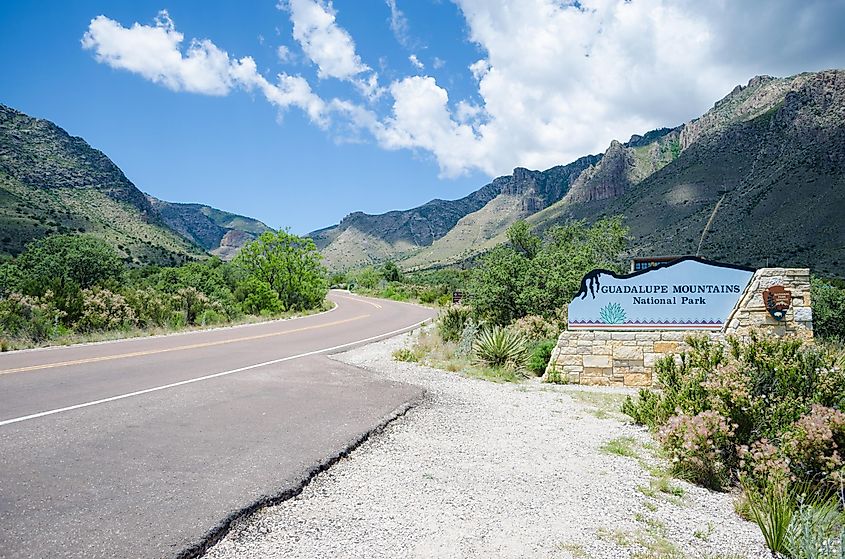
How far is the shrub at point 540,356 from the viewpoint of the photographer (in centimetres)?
1320

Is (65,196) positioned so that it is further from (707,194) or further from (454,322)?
(707,194)

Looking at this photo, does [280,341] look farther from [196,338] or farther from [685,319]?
[685,319]

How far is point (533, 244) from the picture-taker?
3475 cm

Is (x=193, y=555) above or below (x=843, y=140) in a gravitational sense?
below

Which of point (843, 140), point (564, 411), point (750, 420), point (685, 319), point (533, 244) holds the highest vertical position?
point (843, 140)

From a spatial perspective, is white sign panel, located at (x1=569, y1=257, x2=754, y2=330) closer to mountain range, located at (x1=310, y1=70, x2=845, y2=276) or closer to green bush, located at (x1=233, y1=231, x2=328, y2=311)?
green bush, located at (x1=233, y1=231, x2=328, y2=311)

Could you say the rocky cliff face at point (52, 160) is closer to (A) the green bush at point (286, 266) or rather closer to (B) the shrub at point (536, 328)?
(A) the green bush at point (286, 266)

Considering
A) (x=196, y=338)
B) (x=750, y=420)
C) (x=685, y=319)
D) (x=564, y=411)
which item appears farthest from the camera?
(x=196, y=338)

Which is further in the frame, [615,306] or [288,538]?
[615,306]

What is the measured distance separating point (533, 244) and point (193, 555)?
3258cm

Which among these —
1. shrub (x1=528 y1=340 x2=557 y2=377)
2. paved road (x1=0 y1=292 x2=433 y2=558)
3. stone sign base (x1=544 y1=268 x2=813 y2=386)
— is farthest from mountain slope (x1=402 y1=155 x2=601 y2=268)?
paved road (x1=0 y1=292 x2=433 y2=558)

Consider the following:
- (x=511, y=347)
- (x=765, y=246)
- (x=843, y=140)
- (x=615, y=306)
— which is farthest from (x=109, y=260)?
(x=843, y=140)

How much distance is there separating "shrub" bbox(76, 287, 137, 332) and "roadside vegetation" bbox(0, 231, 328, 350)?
3 cm

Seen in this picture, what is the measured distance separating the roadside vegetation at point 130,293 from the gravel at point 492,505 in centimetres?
1282
